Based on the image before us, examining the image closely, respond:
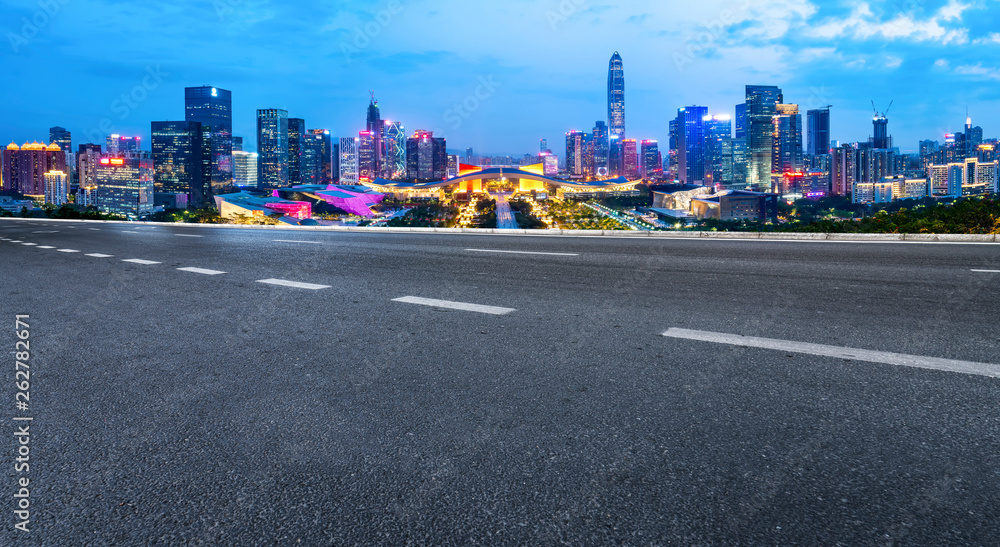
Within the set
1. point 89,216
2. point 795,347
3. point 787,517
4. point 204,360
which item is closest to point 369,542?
point 787,517

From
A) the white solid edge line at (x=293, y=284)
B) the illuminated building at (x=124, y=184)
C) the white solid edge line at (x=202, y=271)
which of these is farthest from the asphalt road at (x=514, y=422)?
the illuminated building at (x=124, y=184)

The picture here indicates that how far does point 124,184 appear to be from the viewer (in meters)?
112

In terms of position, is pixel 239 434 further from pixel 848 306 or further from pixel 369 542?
pixel 848 306

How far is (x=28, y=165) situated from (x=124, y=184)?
239ft

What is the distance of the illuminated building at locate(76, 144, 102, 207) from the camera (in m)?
116

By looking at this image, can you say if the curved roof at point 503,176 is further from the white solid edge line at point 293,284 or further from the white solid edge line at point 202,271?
the white solid edge line at point 293,284

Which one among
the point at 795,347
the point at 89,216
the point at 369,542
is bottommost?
the point at 369,542

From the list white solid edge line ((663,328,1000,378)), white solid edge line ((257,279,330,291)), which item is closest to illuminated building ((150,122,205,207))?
white solid edge line ((257,279,330,291))

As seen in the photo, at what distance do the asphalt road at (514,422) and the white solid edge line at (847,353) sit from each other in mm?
96

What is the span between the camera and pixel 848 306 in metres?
4.71

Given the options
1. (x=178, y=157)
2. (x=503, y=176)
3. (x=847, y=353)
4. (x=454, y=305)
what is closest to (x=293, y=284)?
(x=454, y=305)

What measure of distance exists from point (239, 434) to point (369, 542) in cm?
100

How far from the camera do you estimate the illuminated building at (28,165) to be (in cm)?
15750

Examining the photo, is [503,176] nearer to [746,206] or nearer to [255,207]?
[255,207]
